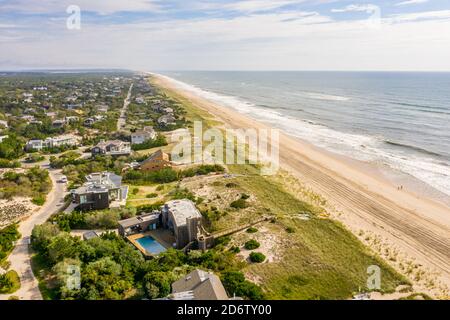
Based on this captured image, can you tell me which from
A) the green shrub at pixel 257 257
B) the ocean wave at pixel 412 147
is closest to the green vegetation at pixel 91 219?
the green shrub at pixel 257 257

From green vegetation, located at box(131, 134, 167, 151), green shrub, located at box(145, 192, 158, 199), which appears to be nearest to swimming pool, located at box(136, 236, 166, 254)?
green shrub, located at box(145, 192, 158, 199)

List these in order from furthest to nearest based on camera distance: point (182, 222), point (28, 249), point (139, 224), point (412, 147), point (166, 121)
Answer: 1. point (166, 121)
2. point (412, 147)
3. point (139, 224)
4. point (182, 222)
5. point (28, 249)

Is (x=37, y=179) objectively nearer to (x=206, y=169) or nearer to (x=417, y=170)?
(x=206, y=169)

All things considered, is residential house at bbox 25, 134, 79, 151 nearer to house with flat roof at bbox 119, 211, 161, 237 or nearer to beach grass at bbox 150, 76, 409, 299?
house with flat roof at bbox 119, 211, 161, 237

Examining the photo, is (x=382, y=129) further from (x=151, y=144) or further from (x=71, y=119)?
(x=71, y=119)

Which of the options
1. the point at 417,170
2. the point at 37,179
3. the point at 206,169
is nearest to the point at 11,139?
the point at 37,179

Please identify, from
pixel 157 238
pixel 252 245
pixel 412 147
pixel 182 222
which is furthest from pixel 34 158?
pixel 412 147
